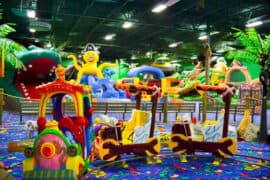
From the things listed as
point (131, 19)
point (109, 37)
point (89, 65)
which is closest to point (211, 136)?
point (89, 65)

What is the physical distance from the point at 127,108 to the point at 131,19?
6600 millimetres

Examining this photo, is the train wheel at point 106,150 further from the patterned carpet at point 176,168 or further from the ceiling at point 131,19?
the ceiling at point 131,19

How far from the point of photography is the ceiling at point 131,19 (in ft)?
46.1

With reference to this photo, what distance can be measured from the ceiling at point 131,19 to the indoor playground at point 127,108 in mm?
64

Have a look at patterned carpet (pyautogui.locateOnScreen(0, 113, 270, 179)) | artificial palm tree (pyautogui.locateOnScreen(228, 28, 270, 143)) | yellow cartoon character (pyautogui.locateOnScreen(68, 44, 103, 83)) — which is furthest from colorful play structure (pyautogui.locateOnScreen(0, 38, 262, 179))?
yellow cartoon character (pyautogui.locateOnScreen(68, 44, 103, 83))

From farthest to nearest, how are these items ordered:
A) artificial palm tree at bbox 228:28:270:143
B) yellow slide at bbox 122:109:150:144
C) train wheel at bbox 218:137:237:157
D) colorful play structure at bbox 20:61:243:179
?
artificial palm tree at bbox 228:28:270:143, yellow slide at bbox 122:109:150:144, train wheel at bbox 218:137:237:157, colorful play structure at bbox 20:61:243:179

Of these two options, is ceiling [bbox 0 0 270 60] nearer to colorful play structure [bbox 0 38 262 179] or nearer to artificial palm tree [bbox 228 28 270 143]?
artificial palm tree [bbox 228 28 270 143]

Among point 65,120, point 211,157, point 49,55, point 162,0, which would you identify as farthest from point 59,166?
point 49,55

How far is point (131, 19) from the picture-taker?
17172mm

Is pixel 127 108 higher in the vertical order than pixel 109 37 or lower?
lower

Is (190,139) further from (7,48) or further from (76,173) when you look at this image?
(7,48)

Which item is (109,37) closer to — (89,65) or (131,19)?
(131,19)

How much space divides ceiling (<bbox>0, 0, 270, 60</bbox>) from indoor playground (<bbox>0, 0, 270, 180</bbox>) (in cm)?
6

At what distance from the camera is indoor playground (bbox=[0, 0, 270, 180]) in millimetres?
4238
